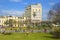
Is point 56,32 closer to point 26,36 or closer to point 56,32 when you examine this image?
point 56,32

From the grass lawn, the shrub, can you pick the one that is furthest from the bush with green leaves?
the grass lawn

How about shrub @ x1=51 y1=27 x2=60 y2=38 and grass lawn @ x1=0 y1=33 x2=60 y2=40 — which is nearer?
grass lawn @ x1=0 y1=33 x2=60 y2=40

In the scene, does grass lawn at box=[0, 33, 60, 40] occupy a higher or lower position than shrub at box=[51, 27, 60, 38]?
lower

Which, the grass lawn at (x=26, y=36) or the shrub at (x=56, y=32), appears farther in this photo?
the shrub at (x=56, y=32)

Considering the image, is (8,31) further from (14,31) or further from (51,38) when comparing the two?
(51,38)

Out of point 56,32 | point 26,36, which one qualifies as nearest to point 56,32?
point 56,32

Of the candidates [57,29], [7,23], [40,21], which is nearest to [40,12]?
[40,21]

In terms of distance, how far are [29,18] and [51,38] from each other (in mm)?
1261

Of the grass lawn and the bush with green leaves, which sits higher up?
the bush with green leaves

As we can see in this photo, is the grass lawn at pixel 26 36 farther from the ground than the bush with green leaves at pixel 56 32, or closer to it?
closer to it

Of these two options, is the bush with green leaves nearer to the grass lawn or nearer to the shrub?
the shrub

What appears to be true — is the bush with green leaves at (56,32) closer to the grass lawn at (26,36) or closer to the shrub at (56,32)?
the shrub at (56,32)

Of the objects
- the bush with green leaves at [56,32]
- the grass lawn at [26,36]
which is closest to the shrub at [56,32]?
the bush with green leaves at [56,32]

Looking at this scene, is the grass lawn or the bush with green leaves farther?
the bush with green leaves
